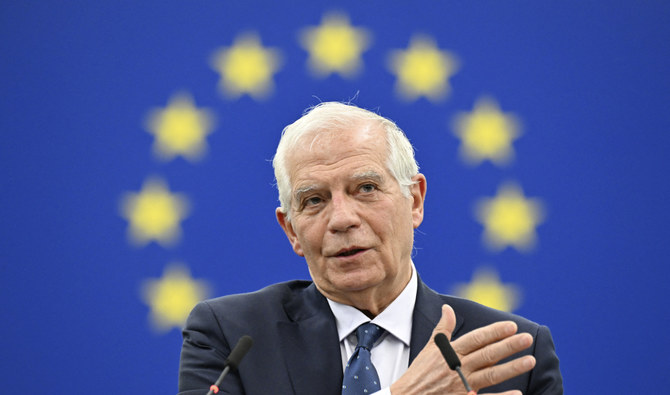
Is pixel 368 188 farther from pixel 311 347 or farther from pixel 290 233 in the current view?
pixel 311 347

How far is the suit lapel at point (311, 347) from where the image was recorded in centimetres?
192

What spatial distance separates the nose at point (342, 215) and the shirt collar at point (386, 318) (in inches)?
10.2

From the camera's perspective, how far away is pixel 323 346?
1.99 m

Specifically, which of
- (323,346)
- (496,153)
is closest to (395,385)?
(323,346)

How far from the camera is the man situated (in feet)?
6.29

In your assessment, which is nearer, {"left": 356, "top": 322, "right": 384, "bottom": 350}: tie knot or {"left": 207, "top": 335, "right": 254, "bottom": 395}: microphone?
{"left": 207, "top": 335, "right": 254, "bottom": 395}: microphone

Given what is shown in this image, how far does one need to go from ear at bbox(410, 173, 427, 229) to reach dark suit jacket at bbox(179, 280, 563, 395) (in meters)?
0.21

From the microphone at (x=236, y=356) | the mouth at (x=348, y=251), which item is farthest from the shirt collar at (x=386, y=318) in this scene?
the microphone at (x=236, y=356)

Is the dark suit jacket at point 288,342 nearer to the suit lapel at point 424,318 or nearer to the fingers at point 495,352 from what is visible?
the suit lapel at point 424,318

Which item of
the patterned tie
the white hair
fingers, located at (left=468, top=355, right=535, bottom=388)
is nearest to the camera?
fingers, located at (left=468, top=355, right=535, bottom=388)

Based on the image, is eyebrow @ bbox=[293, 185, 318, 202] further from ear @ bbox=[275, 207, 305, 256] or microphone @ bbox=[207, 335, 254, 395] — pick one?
microphone @ bbox=[207, 335, 254, 395]

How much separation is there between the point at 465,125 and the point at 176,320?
4.72ft

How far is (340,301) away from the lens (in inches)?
82.4

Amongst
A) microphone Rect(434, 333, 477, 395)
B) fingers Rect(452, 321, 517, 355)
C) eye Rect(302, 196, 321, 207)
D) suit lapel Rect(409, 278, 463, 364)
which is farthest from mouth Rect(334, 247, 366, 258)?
microphone Rect(434, 333, 477, 395)
